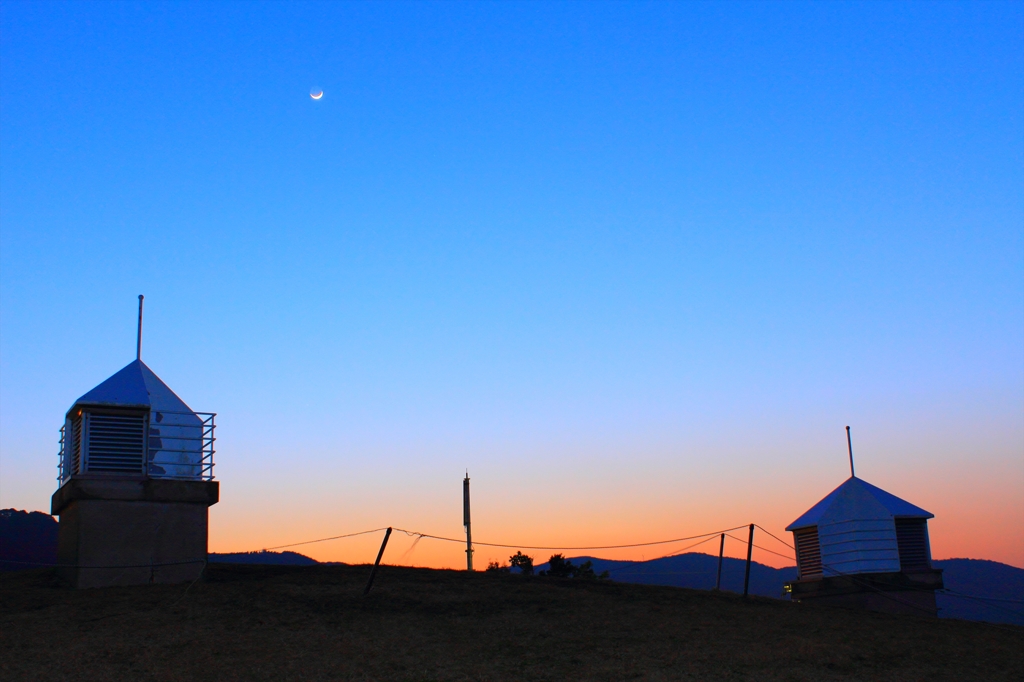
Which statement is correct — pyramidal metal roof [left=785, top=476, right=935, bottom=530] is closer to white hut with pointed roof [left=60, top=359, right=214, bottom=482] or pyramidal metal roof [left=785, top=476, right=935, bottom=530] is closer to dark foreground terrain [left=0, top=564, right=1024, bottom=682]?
dark foreground terrain [left=0, top=564, right=1024, bottom=682]

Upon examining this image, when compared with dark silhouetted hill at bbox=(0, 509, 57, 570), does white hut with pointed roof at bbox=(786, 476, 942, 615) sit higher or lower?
lower

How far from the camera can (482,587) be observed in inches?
1137

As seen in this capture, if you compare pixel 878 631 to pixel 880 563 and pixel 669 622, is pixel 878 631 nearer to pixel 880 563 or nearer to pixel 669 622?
pixel 669 622

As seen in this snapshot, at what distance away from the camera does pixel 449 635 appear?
22141mm

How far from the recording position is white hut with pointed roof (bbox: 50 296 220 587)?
86.0 feet

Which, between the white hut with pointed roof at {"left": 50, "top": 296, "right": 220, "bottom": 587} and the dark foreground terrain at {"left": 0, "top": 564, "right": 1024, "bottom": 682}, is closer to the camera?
the dark foreground terrain at {"left": 0, "top": 564, "right": 1024, "bottom": 682}

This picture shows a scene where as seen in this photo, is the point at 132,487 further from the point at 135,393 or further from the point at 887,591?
the point at 887,591

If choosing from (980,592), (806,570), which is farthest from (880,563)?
(980,592)

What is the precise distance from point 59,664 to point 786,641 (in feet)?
51.0

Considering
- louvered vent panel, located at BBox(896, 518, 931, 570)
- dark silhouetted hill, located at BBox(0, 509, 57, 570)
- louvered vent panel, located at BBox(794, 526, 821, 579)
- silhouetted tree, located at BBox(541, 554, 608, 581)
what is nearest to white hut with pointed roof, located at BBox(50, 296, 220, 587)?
louvered vent panel, located at BBox(794, 526, 821, 579)

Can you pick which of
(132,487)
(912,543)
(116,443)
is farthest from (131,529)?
(912,543)

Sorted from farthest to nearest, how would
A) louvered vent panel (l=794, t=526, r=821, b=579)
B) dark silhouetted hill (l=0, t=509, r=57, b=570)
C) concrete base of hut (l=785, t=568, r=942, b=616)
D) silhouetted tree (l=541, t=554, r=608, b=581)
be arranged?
dark silhouetted hill (l=0, t=509, r=57, b=570) → silhouetted tree (l=541, t=554, r=608, b=581) → louvered vent panel (l=794, t=526, r=821, b=579) → concrete base of hut (l=785, t=568, r=942, b=616)

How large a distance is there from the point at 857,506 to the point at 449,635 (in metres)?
17.4

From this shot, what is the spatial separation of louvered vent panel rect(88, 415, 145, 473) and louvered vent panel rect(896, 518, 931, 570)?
24.5 meters
